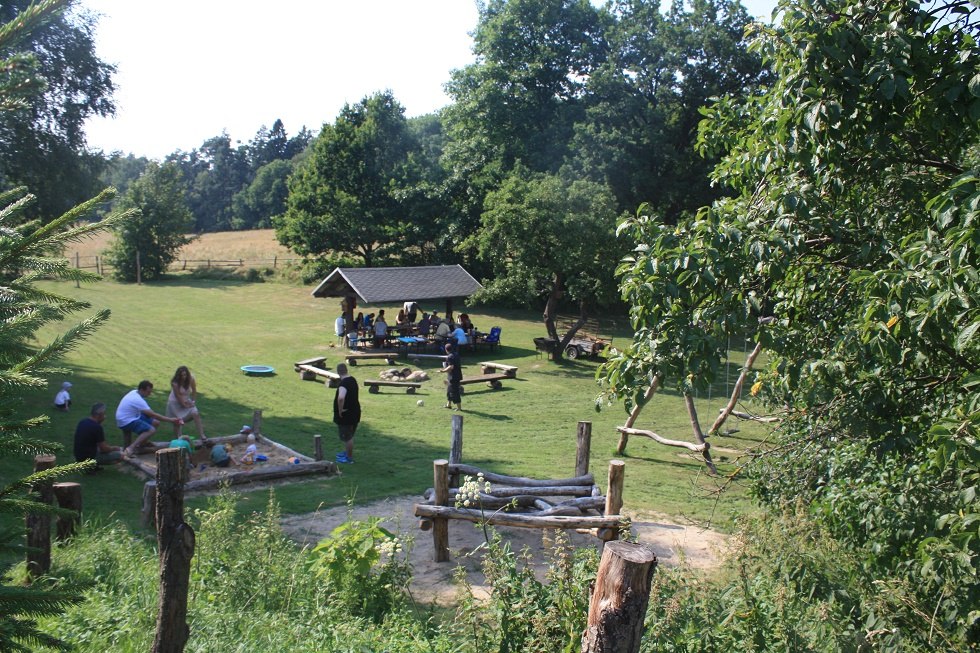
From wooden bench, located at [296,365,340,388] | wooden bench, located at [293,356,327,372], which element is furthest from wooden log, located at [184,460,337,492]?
wooden bench, located at [293,356,327,372]

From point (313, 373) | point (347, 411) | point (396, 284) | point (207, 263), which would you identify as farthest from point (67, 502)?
point (207, 263)

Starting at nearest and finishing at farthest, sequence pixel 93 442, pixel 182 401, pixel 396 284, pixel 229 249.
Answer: pixel 93 442
pixel 182 401
pixel 396 284
pixel 229 249

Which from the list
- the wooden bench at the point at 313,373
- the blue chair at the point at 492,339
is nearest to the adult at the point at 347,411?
the wooden bench at the point at 313,373

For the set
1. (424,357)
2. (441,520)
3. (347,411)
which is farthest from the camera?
(424,357)

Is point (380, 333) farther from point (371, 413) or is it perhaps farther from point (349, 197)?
point (349, 197)

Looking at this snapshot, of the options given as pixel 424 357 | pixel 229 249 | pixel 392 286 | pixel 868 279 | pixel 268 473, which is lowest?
pixel 268 473

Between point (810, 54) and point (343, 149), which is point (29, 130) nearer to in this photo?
point (810, 54)

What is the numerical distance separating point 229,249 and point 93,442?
52.6 m

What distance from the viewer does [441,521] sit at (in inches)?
372

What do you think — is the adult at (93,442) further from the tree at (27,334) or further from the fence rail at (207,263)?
the fence rail at (207,263)

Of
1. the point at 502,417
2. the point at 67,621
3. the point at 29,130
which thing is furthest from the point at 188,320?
the point at 67,621

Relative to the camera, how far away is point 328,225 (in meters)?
44.1

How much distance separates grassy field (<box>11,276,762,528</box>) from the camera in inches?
485

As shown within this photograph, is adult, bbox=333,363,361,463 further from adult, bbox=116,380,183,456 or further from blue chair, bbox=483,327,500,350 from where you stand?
blue chair, bbox=483,327,500,350
